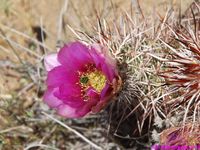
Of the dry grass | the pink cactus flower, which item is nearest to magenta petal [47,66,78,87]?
the pink cactus flower

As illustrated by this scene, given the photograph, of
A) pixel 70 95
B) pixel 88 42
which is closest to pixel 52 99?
pixel 70 95

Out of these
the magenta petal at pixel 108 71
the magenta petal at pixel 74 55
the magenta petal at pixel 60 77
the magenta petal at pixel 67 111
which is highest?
the magenta petal at pixel 74 55

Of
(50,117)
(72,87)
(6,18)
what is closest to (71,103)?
(72,87)

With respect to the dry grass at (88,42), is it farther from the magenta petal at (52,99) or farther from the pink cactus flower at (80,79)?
the magenta petal at (52,99)

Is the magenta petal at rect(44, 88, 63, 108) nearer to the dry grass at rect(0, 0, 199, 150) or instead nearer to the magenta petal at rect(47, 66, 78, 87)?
the magenta petal at rect(47, 66, 78, 87)

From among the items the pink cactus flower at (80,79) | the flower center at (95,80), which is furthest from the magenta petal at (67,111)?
the flower center at (95,80)

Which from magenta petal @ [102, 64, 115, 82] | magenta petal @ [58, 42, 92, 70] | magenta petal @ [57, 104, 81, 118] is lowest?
magenta petal @ [57, 104, 81, 118]

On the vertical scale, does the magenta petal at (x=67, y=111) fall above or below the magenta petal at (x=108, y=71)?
below
